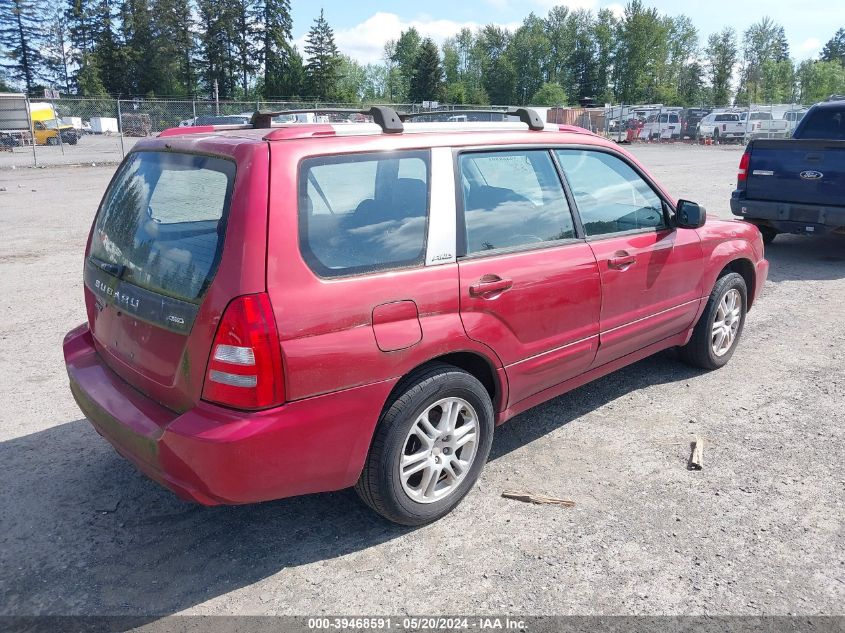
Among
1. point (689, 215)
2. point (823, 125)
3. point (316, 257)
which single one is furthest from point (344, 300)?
point (823, 125)

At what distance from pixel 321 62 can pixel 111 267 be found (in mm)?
87403

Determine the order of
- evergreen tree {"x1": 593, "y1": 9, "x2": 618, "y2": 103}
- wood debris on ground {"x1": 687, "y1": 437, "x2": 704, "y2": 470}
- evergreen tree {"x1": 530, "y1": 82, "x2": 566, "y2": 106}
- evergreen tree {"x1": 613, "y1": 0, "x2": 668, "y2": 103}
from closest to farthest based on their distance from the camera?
wood debris on ground {"x1": 687, "y1": 437, "x2": 704, "y2": 470}
evergreen tree {"x1": 530, "y1": 82, "x2": 566, "y2": 106}
evergreen tree {"x1": 613, "y1": 0, "x2": 668, "y2": 103}
evergreen tree {"x1": 593, "y1": 9, "x2": 618, "y2": 103}

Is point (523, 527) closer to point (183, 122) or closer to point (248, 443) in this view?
point (248, 443)

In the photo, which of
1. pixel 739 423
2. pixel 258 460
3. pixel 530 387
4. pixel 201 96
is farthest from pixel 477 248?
pixel 201 96

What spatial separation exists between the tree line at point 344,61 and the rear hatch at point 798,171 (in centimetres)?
7142

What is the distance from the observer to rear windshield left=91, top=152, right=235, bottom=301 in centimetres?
271

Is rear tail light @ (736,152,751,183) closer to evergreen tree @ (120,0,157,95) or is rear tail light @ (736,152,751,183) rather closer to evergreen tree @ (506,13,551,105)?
evergreen tree @ (120,0,157,95)

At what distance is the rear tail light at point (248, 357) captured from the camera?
254cm

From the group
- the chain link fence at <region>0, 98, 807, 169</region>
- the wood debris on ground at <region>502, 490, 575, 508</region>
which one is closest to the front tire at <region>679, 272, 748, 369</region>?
the wood debris on ground at <region>502, 490, 575, 508</region>

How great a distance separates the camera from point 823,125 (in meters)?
10.2

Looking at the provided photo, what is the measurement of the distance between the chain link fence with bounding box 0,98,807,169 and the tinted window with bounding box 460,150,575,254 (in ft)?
55.2

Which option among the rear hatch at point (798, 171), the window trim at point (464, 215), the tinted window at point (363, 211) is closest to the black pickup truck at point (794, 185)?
the rear hatch at point (798, 171)

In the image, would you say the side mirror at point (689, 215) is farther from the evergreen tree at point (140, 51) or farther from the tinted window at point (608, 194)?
the evergreen tree at point (140, 51)

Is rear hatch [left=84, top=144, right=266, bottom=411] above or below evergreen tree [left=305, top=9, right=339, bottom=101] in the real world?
below
